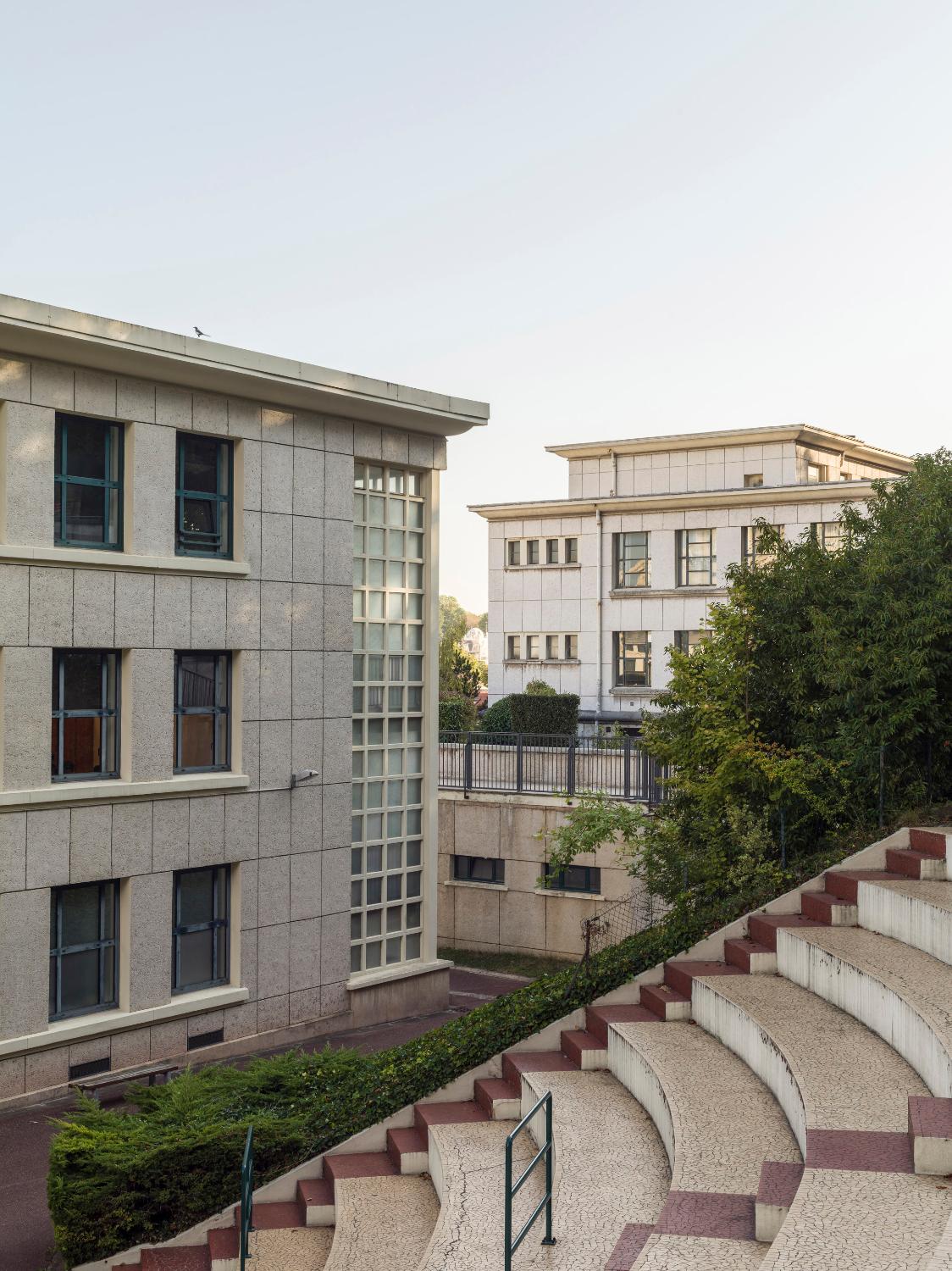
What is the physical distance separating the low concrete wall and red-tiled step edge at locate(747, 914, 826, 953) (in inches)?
374

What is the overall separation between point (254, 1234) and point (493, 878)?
1466cm

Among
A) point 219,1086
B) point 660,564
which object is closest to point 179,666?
point 219,1086

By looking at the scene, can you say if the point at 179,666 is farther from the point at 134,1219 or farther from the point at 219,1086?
the point at 134,1219

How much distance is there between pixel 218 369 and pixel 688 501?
3227cm

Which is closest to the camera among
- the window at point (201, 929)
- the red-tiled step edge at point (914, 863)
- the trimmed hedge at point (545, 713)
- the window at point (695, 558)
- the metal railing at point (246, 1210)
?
the metal railing at point (246, 1210)

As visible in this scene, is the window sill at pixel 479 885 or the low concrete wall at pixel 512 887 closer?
the low concrete wall at pixel 512 887

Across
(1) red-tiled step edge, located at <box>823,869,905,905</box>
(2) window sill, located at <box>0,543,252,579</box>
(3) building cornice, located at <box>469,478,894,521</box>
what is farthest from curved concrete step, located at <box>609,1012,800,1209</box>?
(3) building cornice, located at <box>469,478,894,521</box>

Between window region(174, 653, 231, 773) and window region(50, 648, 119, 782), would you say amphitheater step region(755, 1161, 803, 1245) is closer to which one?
window region(50, 648, 119, 782)

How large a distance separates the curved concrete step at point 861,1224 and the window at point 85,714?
1145cm

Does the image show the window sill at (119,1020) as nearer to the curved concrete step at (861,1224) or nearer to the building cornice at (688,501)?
the curved concrete step at (861,1224)

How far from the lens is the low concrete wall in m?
24.0

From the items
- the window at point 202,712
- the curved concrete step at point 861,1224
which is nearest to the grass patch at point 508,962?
the window at point 202,712

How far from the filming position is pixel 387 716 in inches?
780

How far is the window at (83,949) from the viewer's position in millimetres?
15898
